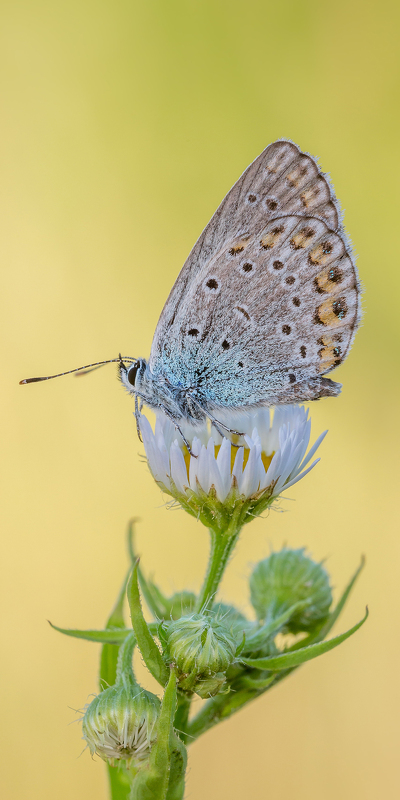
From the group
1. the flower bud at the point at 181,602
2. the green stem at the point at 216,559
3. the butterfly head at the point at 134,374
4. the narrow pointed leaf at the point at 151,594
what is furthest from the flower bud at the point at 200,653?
the butterfly head at the point at 134,374

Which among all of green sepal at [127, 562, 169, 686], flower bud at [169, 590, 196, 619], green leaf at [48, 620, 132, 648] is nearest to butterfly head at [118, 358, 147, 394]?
flower bud at [169, 590, 196, 619]

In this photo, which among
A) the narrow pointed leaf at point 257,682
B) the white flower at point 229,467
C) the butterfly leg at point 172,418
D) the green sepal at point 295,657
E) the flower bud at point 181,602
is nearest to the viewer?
the green sepal at point 295,657

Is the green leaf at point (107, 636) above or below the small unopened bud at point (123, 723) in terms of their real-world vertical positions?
above

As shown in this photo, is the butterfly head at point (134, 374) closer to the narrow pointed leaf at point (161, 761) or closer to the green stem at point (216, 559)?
the green stem at point (216, 559)

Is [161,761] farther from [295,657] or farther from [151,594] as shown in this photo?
[151,594]

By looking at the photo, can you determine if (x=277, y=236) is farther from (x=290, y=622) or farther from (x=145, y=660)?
(x=145, y=660)

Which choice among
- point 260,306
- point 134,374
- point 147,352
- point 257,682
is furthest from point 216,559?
point 147,352

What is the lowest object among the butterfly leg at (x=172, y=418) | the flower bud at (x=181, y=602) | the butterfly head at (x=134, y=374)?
the flower bud at (x=181, y=602)

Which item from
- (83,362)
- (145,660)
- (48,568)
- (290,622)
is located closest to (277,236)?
(290,622)
